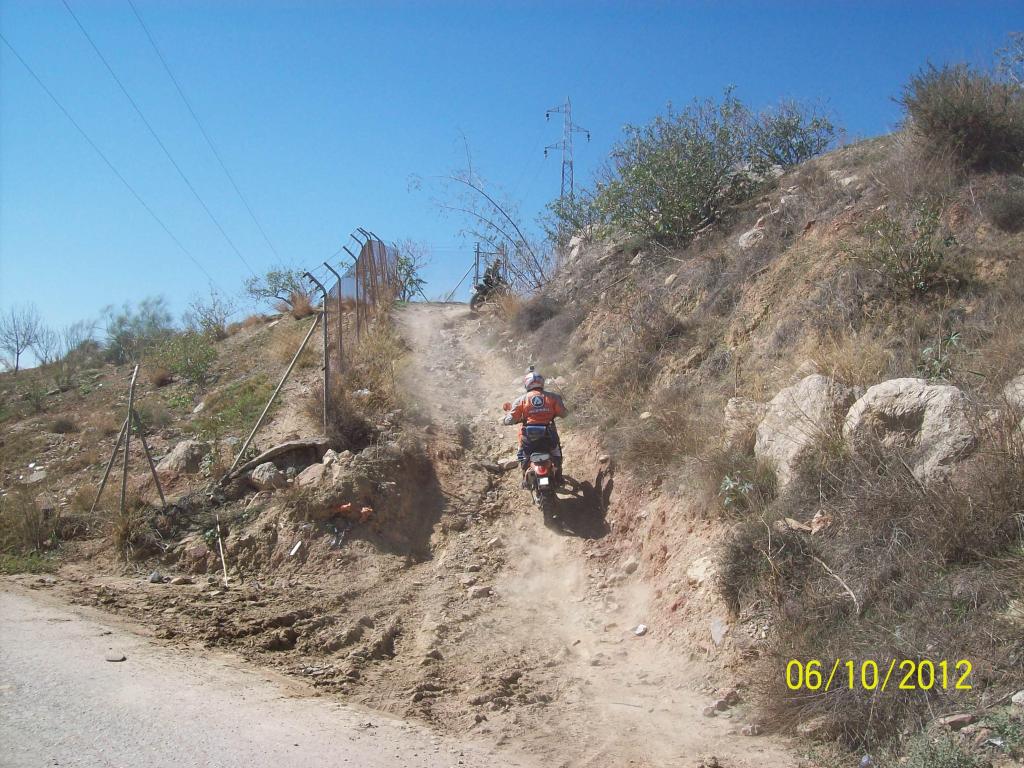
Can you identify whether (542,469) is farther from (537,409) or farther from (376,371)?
(376,371)

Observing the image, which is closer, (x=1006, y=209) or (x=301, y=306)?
(x=1006, y=209)

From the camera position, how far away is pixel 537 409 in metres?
8.94

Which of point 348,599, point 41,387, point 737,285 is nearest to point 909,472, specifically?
point 348,599

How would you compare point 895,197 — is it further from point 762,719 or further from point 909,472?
point 762,719

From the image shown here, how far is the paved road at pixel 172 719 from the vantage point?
416 cm

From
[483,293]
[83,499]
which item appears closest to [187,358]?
[83,499]

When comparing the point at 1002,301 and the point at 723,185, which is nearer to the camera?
the point at 1002,301

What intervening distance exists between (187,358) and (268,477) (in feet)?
27.8

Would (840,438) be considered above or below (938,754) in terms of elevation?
above

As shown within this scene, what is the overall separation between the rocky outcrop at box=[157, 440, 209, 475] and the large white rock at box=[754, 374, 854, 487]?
7.41m

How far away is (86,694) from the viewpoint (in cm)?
492

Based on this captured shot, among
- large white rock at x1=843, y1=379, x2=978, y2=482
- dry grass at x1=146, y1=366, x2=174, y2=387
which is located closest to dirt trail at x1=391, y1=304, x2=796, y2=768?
large white rock at x1=843, y1=379, x2=978, y2=482

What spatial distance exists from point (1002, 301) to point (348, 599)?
7.07 m

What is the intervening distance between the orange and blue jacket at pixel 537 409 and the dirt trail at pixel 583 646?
0.82m
